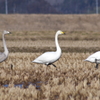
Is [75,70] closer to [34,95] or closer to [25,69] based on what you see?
[25,69]

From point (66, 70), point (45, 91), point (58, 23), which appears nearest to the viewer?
point (45, 91)

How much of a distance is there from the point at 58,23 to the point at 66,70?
69.1 m

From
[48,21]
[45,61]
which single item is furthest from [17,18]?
[45,61]

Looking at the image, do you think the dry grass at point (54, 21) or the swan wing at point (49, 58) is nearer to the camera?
the swan wing at point (49, 58)

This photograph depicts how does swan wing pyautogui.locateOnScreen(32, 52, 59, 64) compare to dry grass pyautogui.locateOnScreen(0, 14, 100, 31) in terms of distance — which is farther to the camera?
dry grass pyautogui.locateOnScreen(0, 14, 100, 31)

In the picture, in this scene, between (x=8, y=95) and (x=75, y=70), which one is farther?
(x=75, y=70)

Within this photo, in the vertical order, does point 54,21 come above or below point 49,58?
above

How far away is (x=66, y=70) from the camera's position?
11.0 meters

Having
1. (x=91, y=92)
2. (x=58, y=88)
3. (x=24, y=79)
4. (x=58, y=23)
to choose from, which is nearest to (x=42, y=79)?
(x=24, y=79)

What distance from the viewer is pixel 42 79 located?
30.9ft

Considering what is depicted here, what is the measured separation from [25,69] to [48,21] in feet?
229

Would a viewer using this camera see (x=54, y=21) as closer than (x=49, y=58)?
No

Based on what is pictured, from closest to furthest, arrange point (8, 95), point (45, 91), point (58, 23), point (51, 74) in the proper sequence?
point (8, 95) < point (45, 91) < point (51, 74) < point (58, 23)

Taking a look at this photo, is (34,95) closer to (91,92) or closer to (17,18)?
(91,92)
